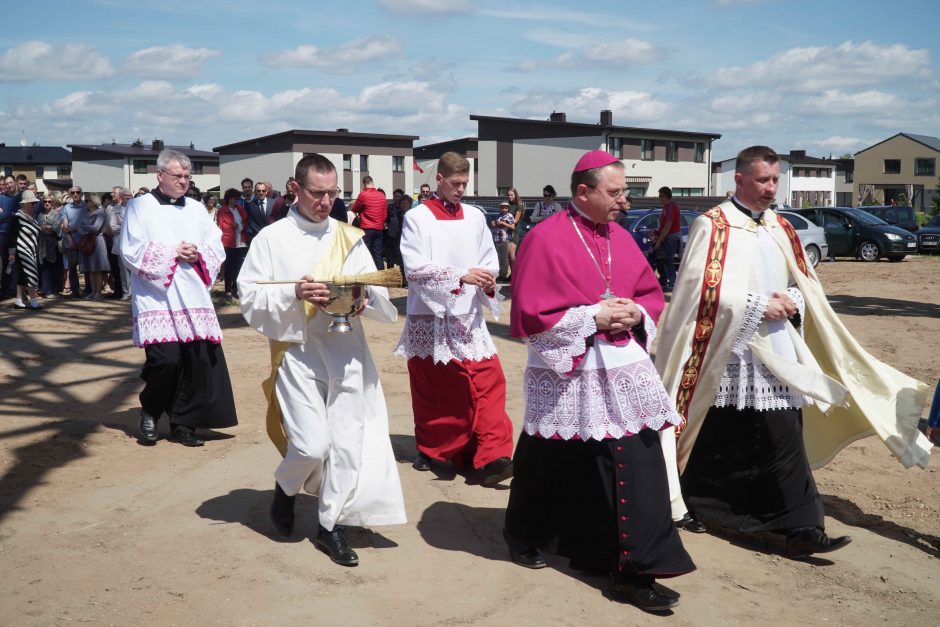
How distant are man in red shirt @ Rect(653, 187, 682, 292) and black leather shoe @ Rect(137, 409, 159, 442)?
36.8 ft

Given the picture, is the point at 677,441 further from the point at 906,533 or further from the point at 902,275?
the point at 902,275

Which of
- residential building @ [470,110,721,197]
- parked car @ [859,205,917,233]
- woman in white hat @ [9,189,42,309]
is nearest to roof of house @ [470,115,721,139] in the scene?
residential building @ [470,110,721,197]

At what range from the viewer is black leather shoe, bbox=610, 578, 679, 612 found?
4.24 metres

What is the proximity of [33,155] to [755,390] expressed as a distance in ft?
282

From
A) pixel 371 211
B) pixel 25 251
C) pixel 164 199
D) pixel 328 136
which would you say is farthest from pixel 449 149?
pixel 164 199

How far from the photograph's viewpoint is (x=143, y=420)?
7.37 m

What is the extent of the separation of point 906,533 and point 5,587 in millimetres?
4865

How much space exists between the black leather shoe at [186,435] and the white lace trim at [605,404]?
378 centimetres

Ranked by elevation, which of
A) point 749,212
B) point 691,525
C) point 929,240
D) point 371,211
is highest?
point 371,211

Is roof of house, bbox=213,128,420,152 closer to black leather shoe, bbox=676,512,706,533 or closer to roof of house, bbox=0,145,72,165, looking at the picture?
roof of house, bbox=0,145,72,165

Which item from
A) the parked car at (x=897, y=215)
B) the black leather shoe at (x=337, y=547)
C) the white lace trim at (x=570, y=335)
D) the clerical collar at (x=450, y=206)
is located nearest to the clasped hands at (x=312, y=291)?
the white lace trim at (x=570, y=335)

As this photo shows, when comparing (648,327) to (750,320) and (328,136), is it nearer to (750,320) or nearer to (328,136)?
(750,320)

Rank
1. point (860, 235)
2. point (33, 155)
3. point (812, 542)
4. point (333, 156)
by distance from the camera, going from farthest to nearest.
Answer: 1. point (33, 155)
2. point (333, 156)
3. point (860, 235)
4. point (812, 542)

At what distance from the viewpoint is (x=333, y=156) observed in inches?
2109
